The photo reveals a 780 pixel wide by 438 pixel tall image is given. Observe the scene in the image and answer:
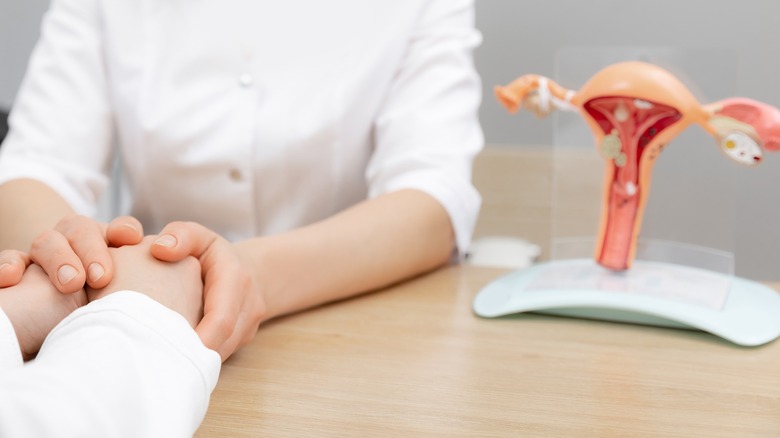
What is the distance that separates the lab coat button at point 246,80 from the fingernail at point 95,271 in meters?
0.40

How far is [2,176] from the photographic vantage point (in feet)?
2.88

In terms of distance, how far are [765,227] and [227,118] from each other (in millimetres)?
611

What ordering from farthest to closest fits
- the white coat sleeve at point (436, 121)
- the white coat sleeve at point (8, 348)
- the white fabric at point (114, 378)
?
the white coat sleeve at point (436, 121), the white coat sleeve at point (8, 348), the white fabric at point (114, 378)

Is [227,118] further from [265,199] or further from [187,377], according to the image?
[187,377]

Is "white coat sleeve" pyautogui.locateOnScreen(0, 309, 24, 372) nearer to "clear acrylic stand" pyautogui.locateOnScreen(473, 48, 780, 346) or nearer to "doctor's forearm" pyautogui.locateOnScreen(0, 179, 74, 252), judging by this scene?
"doctor's forearm" pyautogui.locateOnScreen(0, 179, 74, 252)

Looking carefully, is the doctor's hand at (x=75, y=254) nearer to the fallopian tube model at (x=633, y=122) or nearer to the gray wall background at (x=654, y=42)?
the fallopian tube model at (x=633, y=122)

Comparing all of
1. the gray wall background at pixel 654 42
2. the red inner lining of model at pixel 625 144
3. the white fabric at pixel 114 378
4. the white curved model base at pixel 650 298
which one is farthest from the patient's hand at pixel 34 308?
the gray wall background at pixel 654 42

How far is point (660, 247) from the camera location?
781 millimetres

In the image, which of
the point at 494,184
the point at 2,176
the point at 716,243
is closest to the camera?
the point at 716,243

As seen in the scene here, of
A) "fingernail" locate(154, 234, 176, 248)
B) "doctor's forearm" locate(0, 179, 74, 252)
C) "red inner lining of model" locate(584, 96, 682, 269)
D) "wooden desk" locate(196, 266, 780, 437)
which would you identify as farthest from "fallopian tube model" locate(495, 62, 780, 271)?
"doctor's forearm" locate(0, 179, 74, 252)

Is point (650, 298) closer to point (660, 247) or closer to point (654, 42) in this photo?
point (660, 247)

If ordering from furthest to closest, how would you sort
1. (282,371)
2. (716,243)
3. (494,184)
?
1. (494,184)
2. (716,243)
3. (282,371)

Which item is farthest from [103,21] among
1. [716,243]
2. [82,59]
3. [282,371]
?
[716,243]

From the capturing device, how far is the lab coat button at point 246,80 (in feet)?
3.02
